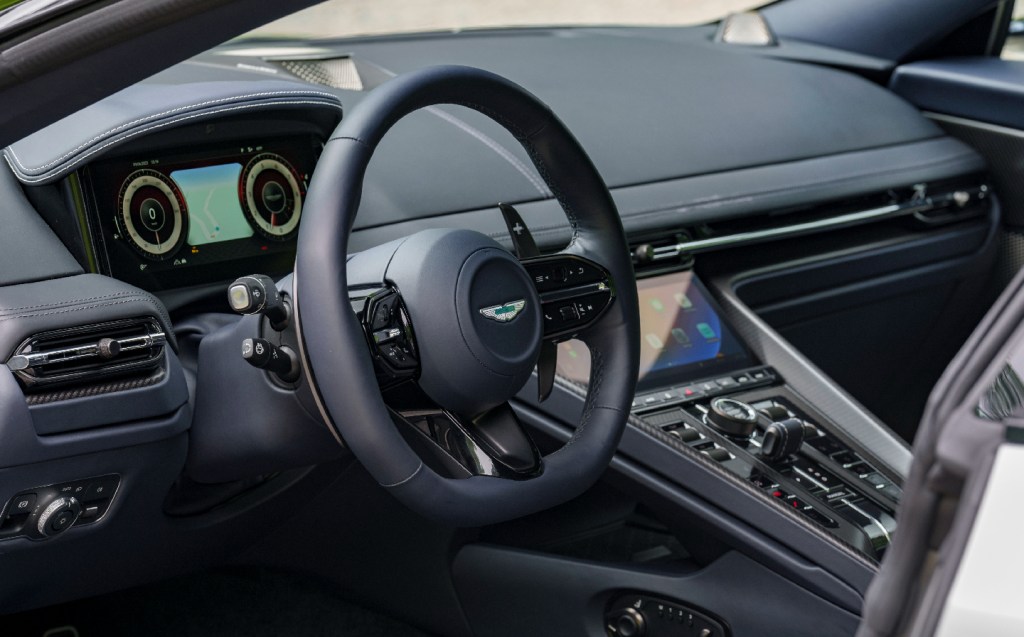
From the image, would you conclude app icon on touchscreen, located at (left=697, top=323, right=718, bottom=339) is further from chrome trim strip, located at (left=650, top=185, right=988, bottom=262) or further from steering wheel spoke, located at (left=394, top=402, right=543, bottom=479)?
steering wheel spoke, located at (left=394, top=402, right=543, bottom=479)

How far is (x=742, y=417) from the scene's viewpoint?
1.79 meters

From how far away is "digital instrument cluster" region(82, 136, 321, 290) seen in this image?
1371 mm

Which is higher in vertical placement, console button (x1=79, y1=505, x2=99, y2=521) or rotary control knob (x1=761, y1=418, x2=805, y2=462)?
console button (x1=79, y1=505, x2=99, y2=521)

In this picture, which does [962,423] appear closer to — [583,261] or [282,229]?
[583,261]

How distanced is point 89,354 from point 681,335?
39.7 inches

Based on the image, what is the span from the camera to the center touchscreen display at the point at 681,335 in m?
1.87

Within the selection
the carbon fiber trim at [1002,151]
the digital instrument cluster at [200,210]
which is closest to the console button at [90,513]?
the digital instrument cluster at [200,210]

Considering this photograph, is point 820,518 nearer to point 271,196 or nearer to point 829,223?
point 829,223

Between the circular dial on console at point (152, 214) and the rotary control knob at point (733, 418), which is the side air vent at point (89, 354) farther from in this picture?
the rotary control knob at point (733, 418)

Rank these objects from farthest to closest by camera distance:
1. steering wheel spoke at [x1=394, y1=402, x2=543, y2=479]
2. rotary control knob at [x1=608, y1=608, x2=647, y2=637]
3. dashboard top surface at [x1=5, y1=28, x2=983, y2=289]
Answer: rotary control knob at [x1=608, y1=608, x2=647, y2=637] → dashboard top surface at [x1=5, y1=28, x2=983, y2=289] → steering wheel spoke at [x1=394, y1=402, x2=543, y2=479]

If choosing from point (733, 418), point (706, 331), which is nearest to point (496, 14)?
point (706, 331)

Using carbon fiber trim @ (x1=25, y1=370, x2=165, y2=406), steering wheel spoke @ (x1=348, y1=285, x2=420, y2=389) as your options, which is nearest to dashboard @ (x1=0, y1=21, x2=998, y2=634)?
carbon fiber trim @ (x1=25, y1=370, x2=165, y2=406)

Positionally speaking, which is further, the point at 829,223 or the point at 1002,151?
the point at 1002,151

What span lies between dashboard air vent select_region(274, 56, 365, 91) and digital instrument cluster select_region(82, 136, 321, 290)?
0.42 meters
